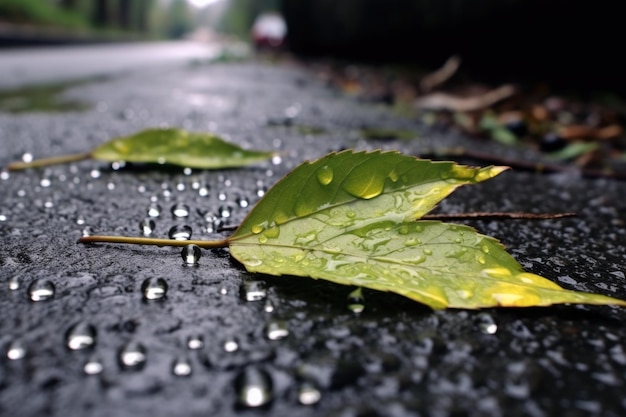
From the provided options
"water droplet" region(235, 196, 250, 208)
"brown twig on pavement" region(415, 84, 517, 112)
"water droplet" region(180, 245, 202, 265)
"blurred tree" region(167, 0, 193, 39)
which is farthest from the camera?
"blurred tree" region(167, 0, 193, 39)

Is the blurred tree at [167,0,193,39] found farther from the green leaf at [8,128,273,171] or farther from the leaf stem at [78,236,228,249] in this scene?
the leaf stem at [78,236,228,249]

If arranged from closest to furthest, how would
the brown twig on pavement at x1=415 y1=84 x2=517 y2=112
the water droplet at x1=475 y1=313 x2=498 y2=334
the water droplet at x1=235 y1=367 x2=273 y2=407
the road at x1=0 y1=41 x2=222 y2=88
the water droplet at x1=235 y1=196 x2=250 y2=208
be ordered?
the water droplet at x1=235 y1=367 x2=273 y2=407, the water droplet at x1=475 y1=313 x2=498 y2=334, the water droplet at x1=235 y1=196 x2=250 y2=208, the brown twig on pavement at x1=415 y1=84 x2=517 y2=112, the road at x1=0 y1=41 x2=222 y2=88

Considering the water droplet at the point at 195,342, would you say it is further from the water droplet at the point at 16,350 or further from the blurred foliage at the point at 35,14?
the blurred foliage at the point at 35,14

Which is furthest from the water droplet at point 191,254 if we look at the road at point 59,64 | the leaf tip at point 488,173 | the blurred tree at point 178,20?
the blurred tree at point 178,20

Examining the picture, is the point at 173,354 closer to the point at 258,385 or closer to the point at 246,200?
the point at 258,385

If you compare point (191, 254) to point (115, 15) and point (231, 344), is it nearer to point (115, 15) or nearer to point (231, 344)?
point (231, 344)

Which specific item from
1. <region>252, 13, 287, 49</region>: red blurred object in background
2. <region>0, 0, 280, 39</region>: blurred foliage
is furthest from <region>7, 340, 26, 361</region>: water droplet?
<region>0, 0, 280, 39</region>: blurred foliage

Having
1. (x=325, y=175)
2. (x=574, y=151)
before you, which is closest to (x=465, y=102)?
(x=574, y=151)
